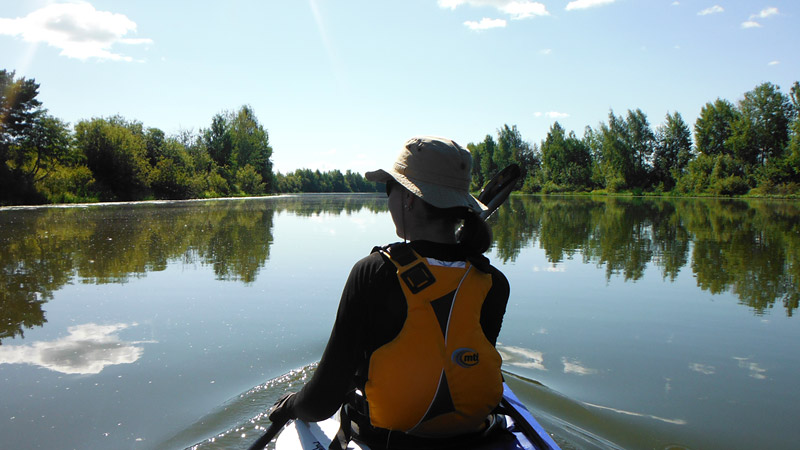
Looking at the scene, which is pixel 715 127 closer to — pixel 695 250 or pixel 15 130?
pixel 695 250

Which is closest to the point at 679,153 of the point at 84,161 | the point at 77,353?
the point at 84,161

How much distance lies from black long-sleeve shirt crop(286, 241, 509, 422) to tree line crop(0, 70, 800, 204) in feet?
33.5

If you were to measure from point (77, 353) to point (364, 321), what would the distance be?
4.51 meters

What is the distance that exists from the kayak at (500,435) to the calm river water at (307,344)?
124cm

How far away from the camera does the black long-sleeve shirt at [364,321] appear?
1801mm

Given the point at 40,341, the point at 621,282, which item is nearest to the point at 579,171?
the point at 621,282

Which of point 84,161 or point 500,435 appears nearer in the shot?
point 500,435

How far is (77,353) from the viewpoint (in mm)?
5004

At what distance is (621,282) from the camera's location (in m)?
8.66

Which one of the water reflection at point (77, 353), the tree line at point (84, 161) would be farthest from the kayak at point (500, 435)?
the tree line at point (84, 161)

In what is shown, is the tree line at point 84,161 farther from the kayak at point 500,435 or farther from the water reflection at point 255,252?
the kayak at point 500,435

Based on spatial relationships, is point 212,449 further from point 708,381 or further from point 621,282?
point 621,282

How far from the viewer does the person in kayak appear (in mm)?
1801

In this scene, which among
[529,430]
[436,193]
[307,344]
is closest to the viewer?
[436,193]
